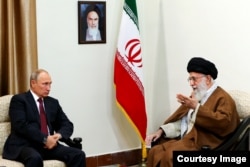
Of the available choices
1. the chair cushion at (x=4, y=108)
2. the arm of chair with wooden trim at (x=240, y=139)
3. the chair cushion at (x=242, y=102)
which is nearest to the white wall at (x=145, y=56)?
the chair cushion at (x=242, y=102)

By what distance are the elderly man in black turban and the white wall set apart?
502 mm

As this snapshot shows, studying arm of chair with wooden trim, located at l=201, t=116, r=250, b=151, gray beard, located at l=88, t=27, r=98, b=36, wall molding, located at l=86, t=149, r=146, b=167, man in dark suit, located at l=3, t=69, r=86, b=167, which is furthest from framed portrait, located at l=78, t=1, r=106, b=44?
arm of chair with wooden trim, located at l=201, t=116, r=250, b=151

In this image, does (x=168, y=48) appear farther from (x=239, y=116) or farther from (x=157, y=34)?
(x=239, y=116)

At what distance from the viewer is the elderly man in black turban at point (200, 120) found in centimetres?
399

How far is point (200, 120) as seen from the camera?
4.00 meters

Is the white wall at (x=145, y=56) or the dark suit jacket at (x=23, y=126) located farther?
the white wall at (x=145, y=56)

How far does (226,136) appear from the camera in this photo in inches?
159

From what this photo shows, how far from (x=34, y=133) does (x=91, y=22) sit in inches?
61.6

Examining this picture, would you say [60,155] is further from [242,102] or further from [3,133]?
[242,102]

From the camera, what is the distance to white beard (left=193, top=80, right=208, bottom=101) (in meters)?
4.16

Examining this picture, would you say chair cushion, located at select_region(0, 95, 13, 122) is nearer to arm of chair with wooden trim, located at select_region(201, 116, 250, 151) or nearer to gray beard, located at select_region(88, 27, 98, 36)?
gray beard, located at select_region(88, 27, 98, 36)

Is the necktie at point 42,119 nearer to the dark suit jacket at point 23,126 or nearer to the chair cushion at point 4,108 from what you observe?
the dark suit jacket at point 23,126

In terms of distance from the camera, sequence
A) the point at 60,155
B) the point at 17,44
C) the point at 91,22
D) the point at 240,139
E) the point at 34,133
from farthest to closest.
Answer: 1. the point at 91,22
2. the point at 17,44
3. the point at 60,155
4. the point at 34,133
5. the point at 240,139

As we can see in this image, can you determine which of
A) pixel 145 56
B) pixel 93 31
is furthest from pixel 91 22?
pixel 145 56
